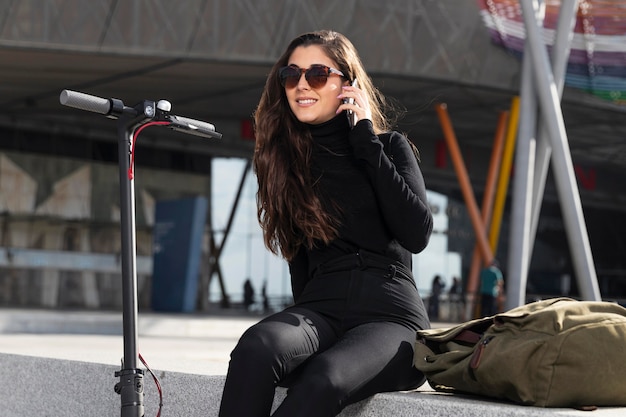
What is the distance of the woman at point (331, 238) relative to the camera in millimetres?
2744

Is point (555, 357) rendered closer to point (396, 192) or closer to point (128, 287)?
point (396, 192)

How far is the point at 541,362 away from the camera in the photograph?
2.59m

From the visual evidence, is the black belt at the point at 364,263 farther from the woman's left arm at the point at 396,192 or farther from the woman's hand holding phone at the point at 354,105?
the woman's hand holding phone at the point at 354,105

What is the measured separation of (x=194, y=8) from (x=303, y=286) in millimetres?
17483

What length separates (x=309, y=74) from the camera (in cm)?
335

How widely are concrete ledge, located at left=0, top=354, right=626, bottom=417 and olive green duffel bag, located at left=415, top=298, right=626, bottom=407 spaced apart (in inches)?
2.0

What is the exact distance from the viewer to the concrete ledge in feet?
9.02

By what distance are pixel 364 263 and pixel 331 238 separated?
0.47ft

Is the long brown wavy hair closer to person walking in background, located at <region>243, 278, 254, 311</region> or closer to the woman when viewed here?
the woman

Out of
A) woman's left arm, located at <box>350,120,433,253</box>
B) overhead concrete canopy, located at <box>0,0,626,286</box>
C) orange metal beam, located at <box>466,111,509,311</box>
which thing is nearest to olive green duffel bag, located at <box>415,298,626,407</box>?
woman's left arm, located at <box>350,120,433,253</box>

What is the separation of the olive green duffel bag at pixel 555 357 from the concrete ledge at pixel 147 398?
0.17 feet

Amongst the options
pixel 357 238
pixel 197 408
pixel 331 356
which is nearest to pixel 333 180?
pixel 357 238

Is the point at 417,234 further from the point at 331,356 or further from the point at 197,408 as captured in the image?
the point at 197,408

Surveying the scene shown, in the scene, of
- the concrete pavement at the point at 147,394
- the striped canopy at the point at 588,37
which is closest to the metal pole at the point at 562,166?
the striped canopy at the point at 588,37
